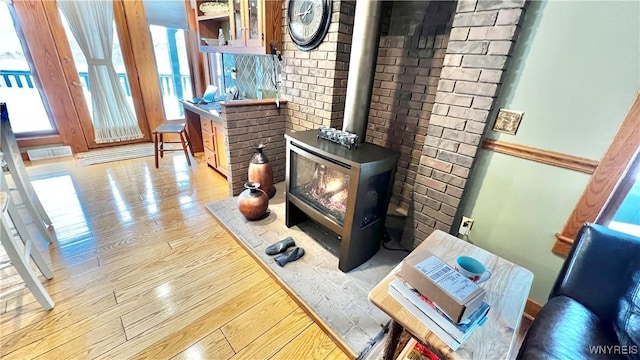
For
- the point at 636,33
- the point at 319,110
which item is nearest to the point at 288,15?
the point at 319,110

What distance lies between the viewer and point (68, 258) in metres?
1.77

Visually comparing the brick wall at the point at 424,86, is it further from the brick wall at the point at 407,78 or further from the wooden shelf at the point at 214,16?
the wooden shelf at the point at 214,16

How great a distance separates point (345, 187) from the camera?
5.47 ft

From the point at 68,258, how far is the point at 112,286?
51 cm

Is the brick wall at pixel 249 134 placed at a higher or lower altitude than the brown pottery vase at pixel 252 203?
higher

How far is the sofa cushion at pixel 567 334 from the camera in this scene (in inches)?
32.2

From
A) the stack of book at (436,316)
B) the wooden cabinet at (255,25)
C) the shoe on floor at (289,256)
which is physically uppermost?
the wooden cabinet at (255,25)

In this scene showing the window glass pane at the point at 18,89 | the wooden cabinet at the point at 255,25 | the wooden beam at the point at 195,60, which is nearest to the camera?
the wooden cabinet at the point at 255,25

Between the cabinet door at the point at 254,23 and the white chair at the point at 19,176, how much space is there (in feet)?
5.97

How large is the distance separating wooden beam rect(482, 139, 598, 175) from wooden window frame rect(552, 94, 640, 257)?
42 mm

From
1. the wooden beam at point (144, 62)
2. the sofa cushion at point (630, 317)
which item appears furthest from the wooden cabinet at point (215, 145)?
the sofa cushion at point (630, 317)

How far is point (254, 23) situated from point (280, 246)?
6.71 ft

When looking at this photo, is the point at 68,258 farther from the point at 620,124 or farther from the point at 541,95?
the point at 620,124

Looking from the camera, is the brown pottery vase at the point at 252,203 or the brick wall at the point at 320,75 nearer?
the brick wall at the point at 320,75
